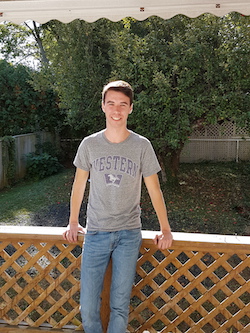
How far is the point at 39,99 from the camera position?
10.1 meters

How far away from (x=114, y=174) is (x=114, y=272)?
0.49m

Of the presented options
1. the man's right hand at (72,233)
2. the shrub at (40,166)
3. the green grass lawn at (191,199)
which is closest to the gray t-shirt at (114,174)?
the man's right hand at (72,233)

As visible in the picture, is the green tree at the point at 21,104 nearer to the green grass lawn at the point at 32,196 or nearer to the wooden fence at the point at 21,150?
the wooden fence at the point at 21,150

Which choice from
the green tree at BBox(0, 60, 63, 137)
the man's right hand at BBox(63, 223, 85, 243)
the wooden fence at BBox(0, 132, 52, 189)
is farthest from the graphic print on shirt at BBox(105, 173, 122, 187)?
the green tree at BBox(0, 60, 63, 137)

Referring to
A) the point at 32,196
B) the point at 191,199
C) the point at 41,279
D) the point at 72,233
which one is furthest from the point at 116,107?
the point at 32,196

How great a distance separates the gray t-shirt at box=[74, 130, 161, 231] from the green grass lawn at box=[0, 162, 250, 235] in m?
4.10

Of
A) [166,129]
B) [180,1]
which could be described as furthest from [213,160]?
[180,1]

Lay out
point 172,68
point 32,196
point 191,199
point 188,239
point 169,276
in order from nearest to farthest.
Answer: point 188,239
point 169,276
point 172,68
point 191,199
point 32,196

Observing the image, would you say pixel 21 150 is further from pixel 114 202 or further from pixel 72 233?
pixel 114 202

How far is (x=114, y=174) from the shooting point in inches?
72.0

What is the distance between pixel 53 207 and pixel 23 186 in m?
1.92

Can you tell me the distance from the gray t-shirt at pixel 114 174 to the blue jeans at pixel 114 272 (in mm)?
60

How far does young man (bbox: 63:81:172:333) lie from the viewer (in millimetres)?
1833

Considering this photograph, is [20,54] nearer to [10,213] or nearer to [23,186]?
[23,186]
